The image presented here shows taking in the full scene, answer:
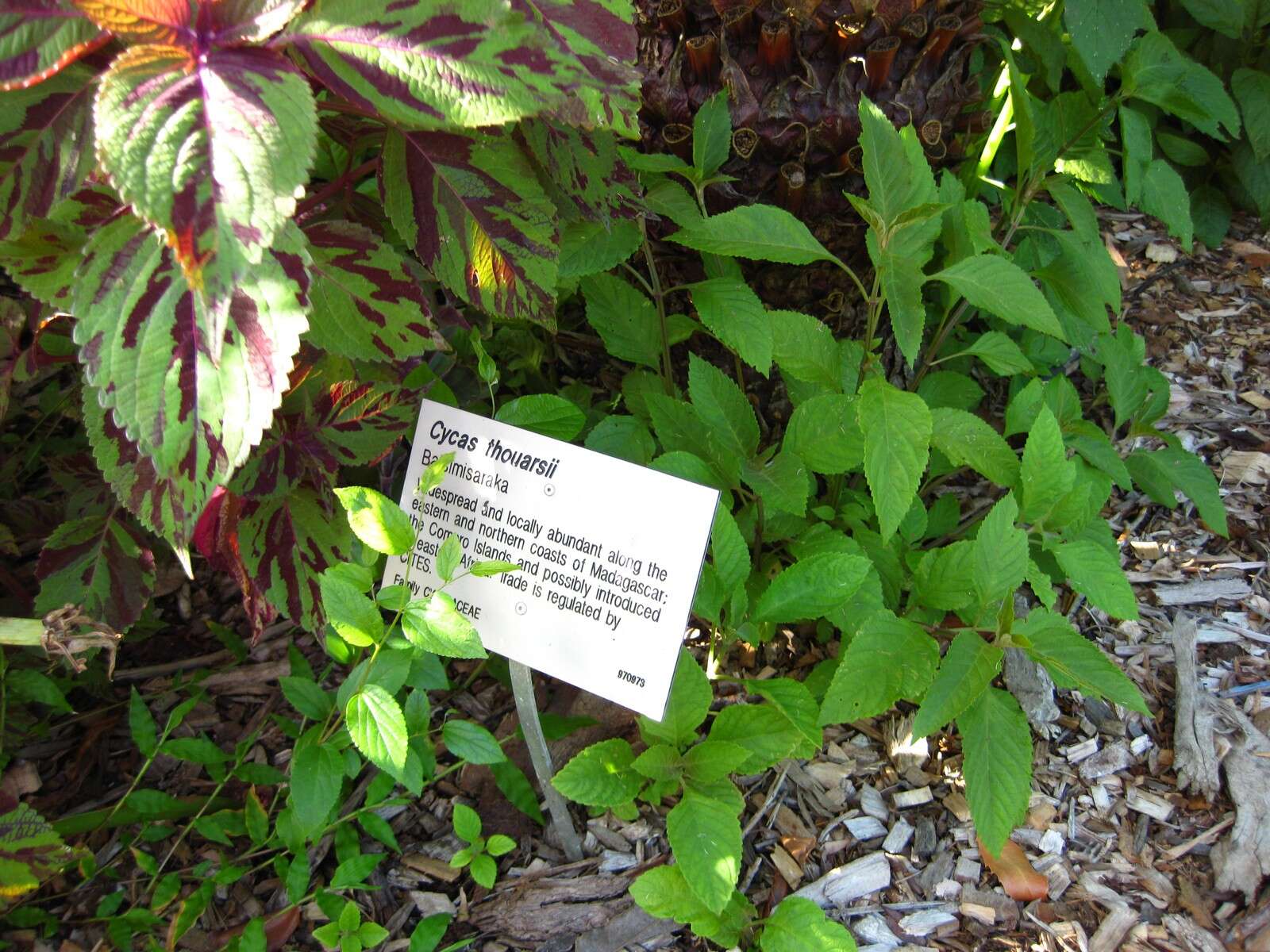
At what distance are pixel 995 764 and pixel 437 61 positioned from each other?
0.95 m

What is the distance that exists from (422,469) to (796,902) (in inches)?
26.3

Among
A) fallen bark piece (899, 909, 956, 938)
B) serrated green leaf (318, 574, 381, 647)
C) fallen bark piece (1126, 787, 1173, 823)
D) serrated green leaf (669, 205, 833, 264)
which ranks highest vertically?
serrated green leaf (669, 205, 833, 264)

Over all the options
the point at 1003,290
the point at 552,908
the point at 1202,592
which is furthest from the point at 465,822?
the point at 1202,592

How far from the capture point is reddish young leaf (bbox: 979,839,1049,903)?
125cm

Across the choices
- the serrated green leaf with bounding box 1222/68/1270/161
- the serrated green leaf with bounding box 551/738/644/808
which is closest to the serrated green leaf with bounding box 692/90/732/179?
the serrated green leaf with bounding box 551/738/644/808

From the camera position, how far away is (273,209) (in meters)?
0.74

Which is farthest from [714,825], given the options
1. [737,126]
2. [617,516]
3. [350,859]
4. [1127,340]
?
[1127,340]

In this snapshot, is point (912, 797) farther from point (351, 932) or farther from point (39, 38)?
point (39, 38)

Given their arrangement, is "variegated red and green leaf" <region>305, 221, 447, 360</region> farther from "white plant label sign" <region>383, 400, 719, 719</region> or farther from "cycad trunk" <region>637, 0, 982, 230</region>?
"cycad trunk" <region>637, 0, 982, 230</region>

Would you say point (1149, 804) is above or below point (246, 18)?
below

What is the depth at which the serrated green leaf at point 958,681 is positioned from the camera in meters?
1.10

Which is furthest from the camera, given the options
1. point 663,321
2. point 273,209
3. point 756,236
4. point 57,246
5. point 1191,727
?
point 663,321

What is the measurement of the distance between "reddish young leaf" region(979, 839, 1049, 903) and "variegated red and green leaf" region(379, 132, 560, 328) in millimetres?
915

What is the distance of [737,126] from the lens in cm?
146
